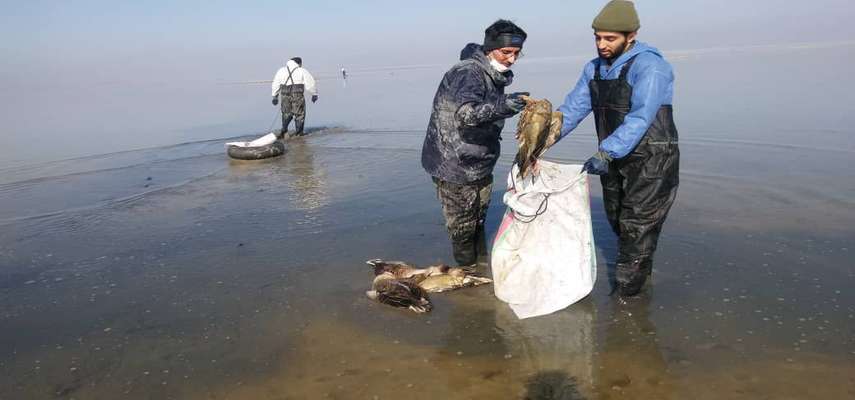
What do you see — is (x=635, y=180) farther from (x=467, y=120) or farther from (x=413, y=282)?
(x=413, y=282)

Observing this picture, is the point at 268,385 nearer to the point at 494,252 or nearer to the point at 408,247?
the point at 494,252

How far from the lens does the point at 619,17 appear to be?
13.3 feet

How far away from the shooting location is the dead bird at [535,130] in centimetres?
417

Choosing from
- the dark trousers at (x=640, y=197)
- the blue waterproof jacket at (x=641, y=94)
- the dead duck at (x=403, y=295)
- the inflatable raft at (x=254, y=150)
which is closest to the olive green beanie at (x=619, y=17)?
the blue waterproof jacket at (x=641, y=94)

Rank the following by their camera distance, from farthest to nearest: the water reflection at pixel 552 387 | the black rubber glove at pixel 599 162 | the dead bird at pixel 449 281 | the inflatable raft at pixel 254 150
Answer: the inflatable raft at pixel 254 150, the dead bird at pixel 449 281, the black rubber glove at pixel 599 162, the water reflection at pixel 552 387

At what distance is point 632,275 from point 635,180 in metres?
0.82

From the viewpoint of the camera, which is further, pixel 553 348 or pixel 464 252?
pixel 464 252

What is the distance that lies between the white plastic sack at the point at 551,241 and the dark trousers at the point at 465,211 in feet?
2.21

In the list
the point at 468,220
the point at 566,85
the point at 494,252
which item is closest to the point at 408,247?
the point at 468,220

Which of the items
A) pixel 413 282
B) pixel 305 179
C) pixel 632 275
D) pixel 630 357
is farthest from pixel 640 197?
pixel 305 179

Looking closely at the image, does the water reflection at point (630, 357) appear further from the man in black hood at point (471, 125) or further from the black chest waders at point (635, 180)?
the man in black hood at point (471, 125)

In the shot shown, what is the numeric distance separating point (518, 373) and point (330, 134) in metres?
12.8

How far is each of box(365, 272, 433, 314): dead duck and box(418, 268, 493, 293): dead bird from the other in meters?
0.19

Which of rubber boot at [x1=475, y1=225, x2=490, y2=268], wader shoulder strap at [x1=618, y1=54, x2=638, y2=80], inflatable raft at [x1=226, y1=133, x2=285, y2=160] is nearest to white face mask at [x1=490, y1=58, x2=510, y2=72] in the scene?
wader shoulder strap at [x1=618, y1=54, x2=638, y2=80]
